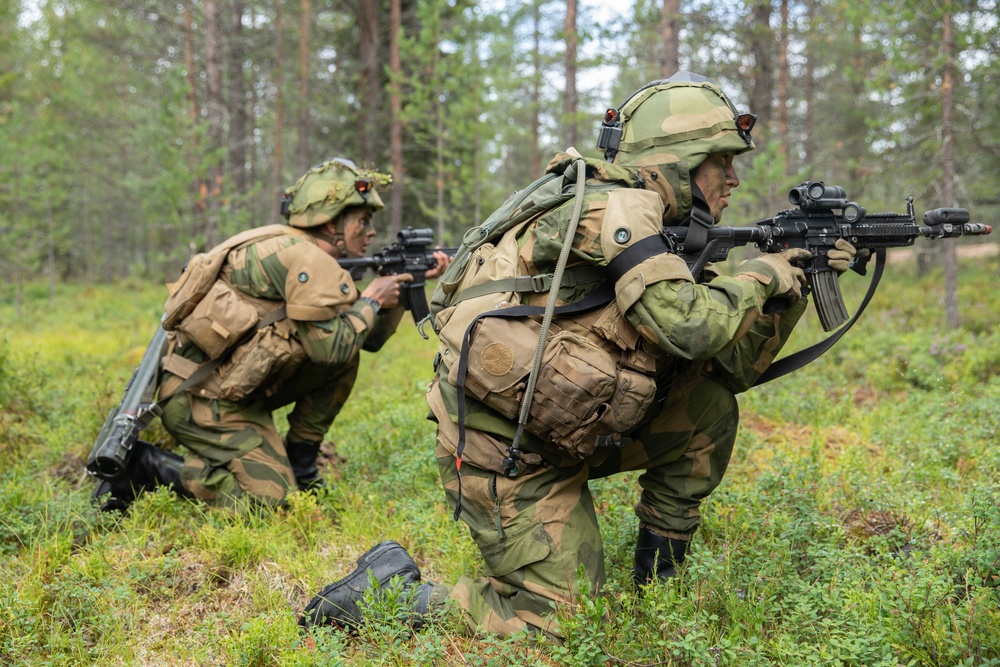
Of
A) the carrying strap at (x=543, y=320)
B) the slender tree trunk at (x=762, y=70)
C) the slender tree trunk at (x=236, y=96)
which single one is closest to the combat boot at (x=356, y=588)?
the carrying strap at (x=543, y=320)

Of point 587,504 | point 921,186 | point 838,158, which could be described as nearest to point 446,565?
point 587,504

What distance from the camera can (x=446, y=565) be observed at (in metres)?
3.69

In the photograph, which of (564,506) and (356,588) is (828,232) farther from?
(356,588)

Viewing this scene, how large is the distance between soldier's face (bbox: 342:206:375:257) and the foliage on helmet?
270 centimetres

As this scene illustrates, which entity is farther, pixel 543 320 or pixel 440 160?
pixel 440 160

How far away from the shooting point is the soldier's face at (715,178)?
3230mm

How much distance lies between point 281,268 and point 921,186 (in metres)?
10.4

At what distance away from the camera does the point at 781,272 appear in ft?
10.8

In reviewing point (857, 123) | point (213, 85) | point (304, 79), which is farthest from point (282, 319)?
point (857, 123)

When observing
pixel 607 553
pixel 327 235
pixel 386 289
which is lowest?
pixel 607 553

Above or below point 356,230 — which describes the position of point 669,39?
above

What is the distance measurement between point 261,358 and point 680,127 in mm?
3082

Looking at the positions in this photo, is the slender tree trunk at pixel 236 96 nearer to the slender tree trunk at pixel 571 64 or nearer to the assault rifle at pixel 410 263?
the slender tree trunk at pixel 571 64

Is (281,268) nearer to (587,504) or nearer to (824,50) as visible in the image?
Result: (587,504)
